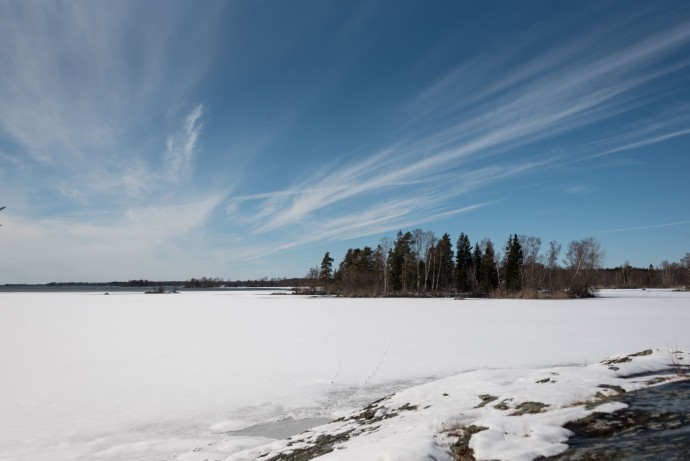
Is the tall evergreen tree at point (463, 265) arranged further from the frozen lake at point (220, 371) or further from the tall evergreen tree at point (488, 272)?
the frozen lake at point (220, 371)

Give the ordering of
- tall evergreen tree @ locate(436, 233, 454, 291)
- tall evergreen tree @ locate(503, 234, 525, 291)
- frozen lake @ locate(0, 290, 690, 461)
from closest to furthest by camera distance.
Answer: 1. frozen lake @ locate(0, 290, 690, 461)
2. tall evergreen tree @ locate(503, 234, 525, 291)
3. tall evergreen tree @ locate(436, 233, 454, 291)

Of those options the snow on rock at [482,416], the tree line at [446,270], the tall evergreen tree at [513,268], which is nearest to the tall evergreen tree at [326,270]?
the tree line at [446,270]

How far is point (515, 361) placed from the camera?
1248cm

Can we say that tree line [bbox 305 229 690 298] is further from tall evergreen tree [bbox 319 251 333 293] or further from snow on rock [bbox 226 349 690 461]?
snow on rock [bbox 226 349 690 461]

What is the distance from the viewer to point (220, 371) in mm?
12078

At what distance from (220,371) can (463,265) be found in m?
68.4

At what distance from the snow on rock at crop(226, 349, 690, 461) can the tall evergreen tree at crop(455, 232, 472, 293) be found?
67575 mm

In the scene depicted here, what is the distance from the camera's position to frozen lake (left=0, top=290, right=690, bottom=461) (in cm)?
731

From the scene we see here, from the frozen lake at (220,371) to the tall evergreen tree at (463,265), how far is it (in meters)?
51.3

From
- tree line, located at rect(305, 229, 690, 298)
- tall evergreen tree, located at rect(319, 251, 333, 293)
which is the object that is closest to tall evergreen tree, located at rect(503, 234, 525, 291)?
tree line, located at rect(305, 229, 690, 298)

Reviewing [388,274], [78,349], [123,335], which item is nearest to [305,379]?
[78,349]

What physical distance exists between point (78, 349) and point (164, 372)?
6486mm

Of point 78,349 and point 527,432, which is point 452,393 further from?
point 78,349

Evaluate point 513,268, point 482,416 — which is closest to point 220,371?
point 482,416
